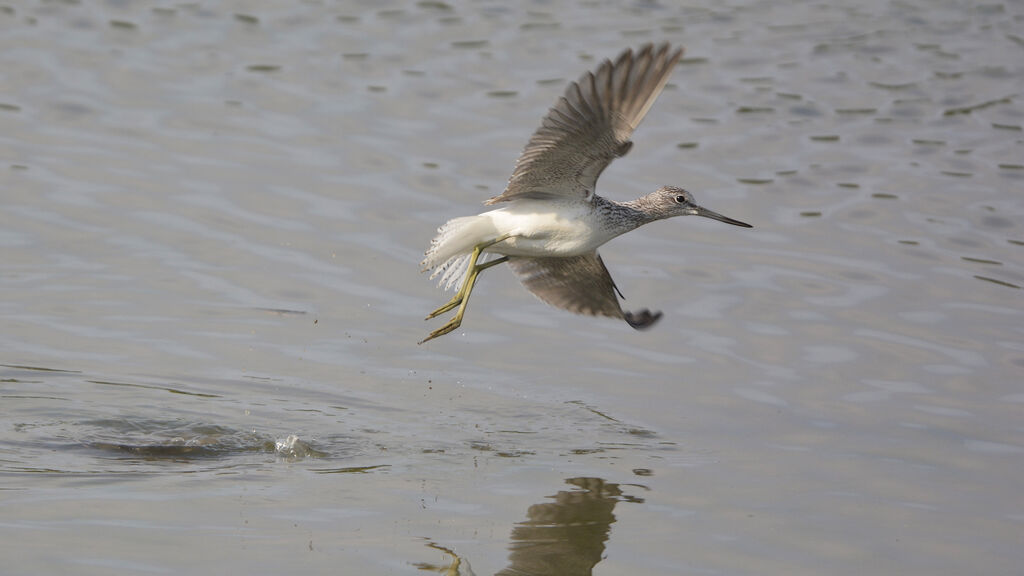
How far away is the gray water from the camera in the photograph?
20.2 feet

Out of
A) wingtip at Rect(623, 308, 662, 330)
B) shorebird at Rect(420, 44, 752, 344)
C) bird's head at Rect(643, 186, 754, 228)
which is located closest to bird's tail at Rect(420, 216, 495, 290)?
shorebird at Rect(420, 44, 752, 344)

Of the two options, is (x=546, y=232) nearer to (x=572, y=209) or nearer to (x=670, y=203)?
(x=572, y=209)

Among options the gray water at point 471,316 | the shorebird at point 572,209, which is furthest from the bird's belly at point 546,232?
the gray water at point 471,316

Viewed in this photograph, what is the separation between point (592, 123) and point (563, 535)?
72.9 inches

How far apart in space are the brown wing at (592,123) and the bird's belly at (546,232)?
132 millimetres

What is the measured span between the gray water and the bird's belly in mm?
972

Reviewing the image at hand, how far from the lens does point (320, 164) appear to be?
11.6 metres

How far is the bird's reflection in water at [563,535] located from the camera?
18.8 ft

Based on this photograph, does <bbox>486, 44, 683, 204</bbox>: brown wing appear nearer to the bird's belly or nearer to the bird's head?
the bird's belly

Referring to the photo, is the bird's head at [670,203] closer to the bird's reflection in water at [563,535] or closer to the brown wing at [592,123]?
the brown wing at [592,123]

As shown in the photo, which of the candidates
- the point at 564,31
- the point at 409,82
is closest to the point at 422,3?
the point at 564,31

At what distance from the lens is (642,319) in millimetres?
7453

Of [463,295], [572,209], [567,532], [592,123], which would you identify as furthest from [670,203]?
[567,532]

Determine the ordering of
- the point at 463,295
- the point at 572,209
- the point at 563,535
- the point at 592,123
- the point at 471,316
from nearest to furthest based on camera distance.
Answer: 1. the point at 563,535
2. the point at 592,123
3. the point at 572,209
4. the point at 463,295
5. the point at 471,316
